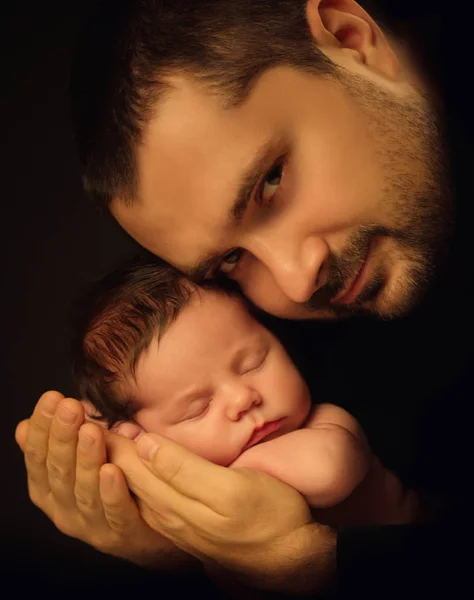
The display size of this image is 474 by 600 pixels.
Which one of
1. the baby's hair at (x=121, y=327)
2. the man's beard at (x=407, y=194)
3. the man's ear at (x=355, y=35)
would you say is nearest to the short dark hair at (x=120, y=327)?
the baby's hair at (x=121, y=327)

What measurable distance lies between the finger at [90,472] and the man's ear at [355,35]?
597 mm

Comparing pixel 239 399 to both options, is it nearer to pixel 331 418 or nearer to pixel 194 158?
pixel 331 418

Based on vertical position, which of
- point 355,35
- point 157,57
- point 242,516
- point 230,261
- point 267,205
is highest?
point 355,35

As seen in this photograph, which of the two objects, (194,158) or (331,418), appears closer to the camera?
(194,158)

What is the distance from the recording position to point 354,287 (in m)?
0.96

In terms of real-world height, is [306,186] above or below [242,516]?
above

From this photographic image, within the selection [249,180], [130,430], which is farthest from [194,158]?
[130,430]

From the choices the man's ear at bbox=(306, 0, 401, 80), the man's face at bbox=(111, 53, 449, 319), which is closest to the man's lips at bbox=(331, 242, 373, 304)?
the man's face at bbox=(111, 53, 449, 319)

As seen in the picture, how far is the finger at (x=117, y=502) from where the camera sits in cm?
90

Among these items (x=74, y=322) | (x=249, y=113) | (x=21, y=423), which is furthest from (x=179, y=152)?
(x=21, y=423)

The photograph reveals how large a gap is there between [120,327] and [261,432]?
238 millimetres

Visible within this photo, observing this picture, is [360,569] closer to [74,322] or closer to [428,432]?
[428,432]

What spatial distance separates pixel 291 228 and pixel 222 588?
49 centimetres

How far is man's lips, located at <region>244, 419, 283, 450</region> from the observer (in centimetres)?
92
